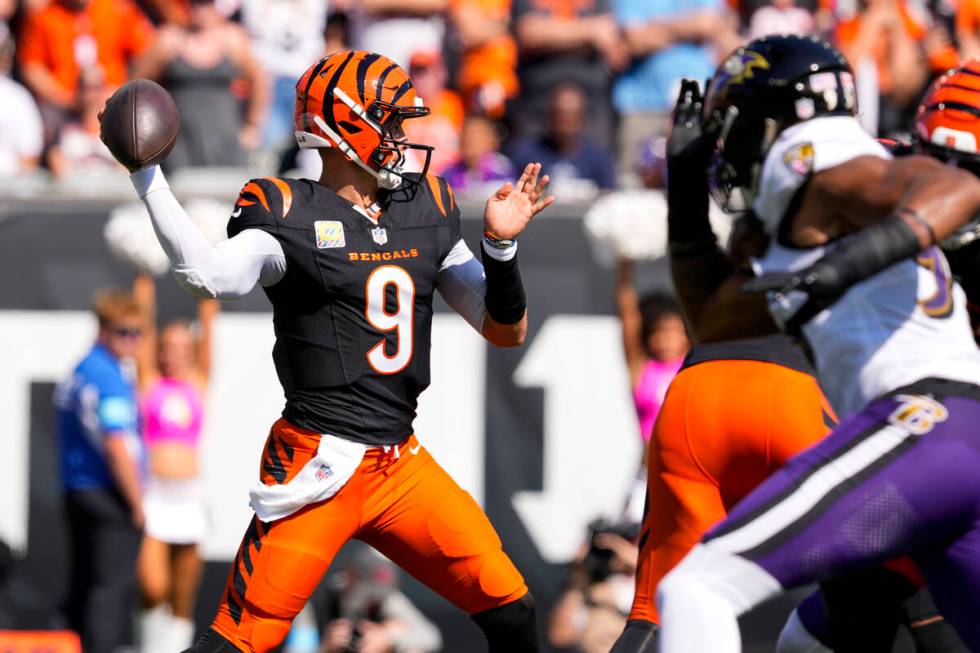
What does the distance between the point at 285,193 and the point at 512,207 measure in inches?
25.0

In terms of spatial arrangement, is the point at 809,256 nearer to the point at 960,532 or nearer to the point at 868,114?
the point at 960,532

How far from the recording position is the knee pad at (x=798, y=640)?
4508 millimetres

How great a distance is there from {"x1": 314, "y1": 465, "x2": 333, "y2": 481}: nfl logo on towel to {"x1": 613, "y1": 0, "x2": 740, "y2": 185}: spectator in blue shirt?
15.7 ft

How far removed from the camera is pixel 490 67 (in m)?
9.35

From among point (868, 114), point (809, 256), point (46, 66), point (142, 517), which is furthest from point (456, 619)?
point (809, 256)

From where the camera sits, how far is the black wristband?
15.7 feet

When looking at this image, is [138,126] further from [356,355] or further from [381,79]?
[356,355]

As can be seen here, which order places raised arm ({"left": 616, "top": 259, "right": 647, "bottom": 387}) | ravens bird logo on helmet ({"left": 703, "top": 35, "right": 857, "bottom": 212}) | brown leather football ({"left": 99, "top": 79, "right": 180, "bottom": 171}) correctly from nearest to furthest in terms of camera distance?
ravens bird logo on helmet ({"left": 703, "top": 35, "right": 857, "bottom": 212}) < brown leather football ({"left": 99, "top": 79, "right": 180, "bottom": 171}) < raised arm ({"left": 616, "top": 259, "right": 647, "bottom": 387})

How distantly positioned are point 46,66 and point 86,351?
85.7 inches

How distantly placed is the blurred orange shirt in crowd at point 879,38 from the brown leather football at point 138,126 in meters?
5.40

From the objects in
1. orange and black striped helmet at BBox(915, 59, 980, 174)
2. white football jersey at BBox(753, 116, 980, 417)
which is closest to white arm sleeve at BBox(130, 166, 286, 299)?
white football jersey at BBox(753, 116, 980, 417)

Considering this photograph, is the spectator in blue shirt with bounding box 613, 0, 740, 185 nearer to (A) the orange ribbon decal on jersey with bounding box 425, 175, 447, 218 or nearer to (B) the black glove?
(A) the orange ribbon decal on jersey with bounding box 425, 175, 447, 218

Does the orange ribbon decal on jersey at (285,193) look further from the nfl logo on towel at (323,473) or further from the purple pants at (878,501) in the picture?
the purple pants at (878,501)

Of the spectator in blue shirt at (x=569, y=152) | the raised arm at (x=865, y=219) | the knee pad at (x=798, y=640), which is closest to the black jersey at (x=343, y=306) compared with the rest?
the knee pad at (x=798, y=640)
